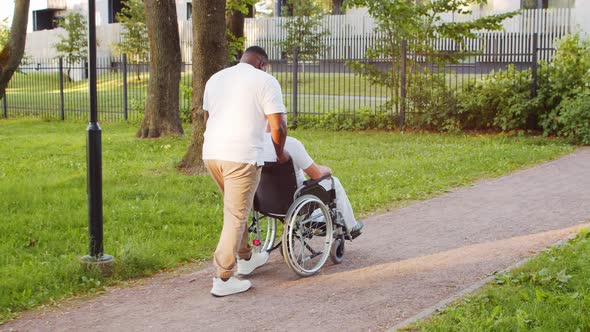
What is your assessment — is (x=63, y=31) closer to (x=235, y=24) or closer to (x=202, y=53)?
(x=235, y=24)

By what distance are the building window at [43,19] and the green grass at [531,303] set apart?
64.4m

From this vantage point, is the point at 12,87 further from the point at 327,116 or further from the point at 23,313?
the point at 23,313

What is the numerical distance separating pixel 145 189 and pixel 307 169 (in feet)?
14.0

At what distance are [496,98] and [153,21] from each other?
7629 mm

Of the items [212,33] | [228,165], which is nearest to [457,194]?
[212,33]

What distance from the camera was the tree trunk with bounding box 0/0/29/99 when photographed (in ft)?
31.3

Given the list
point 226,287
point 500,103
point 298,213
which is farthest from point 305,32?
point 226,287

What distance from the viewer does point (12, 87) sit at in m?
33.8

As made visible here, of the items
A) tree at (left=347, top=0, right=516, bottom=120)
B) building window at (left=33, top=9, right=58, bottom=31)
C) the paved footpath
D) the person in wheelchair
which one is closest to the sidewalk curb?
the paved footpath

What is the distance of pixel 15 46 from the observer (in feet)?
31.7

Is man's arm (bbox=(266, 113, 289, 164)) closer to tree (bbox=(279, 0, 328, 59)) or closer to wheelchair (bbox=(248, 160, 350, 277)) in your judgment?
wheelchair (bbox=(248, 160, 350, 277))

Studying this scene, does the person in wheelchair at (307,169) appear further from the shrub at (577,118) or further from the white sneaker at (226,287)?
the shrub at (577,118)

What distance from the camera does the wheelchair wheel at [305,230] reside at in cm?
647

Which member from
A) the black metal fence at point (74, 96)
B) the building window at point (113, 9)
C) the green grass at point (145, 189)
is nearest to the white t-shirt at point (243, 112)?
the green grass at point (145, 189)
